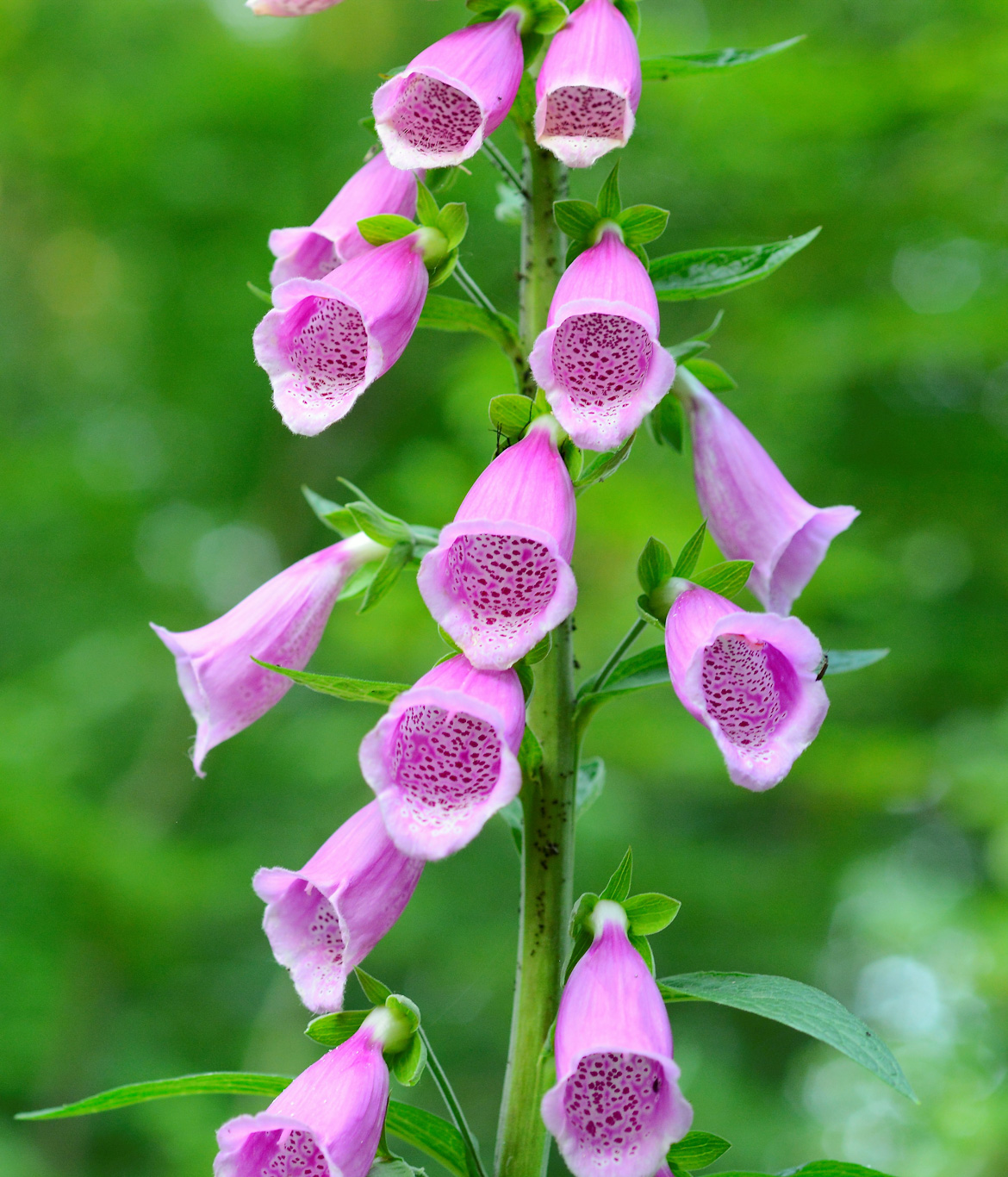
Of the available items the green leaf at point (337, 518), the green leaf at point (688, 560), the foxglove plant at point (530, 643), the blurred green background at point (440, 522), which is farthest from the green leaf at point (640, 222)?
the blurred green background at point (440, 522)

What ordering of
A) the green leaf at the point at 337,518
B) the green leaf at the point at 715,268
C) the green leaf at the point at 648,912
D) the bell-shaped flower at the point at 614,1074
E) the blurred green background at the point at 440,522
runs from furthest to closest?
the blurred green background at the point at 440,522
the green leaf at the point at 337,518
the green leaf at the point at 715,268
the green leaf at the point at 648,912
the bell-shaped flower at the point at 614,1074

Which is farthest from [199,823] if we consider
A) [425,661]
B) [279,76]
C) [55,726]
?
[279,76]

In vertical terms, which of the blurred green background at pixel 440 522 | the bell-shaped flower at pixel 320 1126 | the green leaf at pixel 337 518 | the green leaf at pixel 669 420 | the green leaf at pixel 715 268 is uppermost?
the green leaf at pixel 715 268

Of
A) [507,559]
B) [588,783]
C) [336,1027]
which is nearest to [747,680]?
[507,559]

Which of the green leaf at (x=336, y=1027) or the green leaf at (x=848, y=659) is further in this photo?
the green leaf at (x=848, y=659)

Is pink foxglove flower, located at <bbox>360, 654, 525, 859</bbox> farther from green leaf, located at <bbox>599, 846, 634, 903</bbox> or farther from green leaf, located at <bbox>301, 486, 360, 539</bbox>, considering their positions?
green leaf, located at <bbox>301, 486, 360, 539</bbox>

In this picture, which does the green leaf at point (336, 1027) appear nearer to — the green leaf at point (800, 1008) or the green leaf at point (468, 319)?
the green leaf at point (800, 1008)

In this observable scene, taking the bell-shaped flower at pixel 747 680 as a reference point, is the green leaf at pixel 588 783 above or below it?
below
